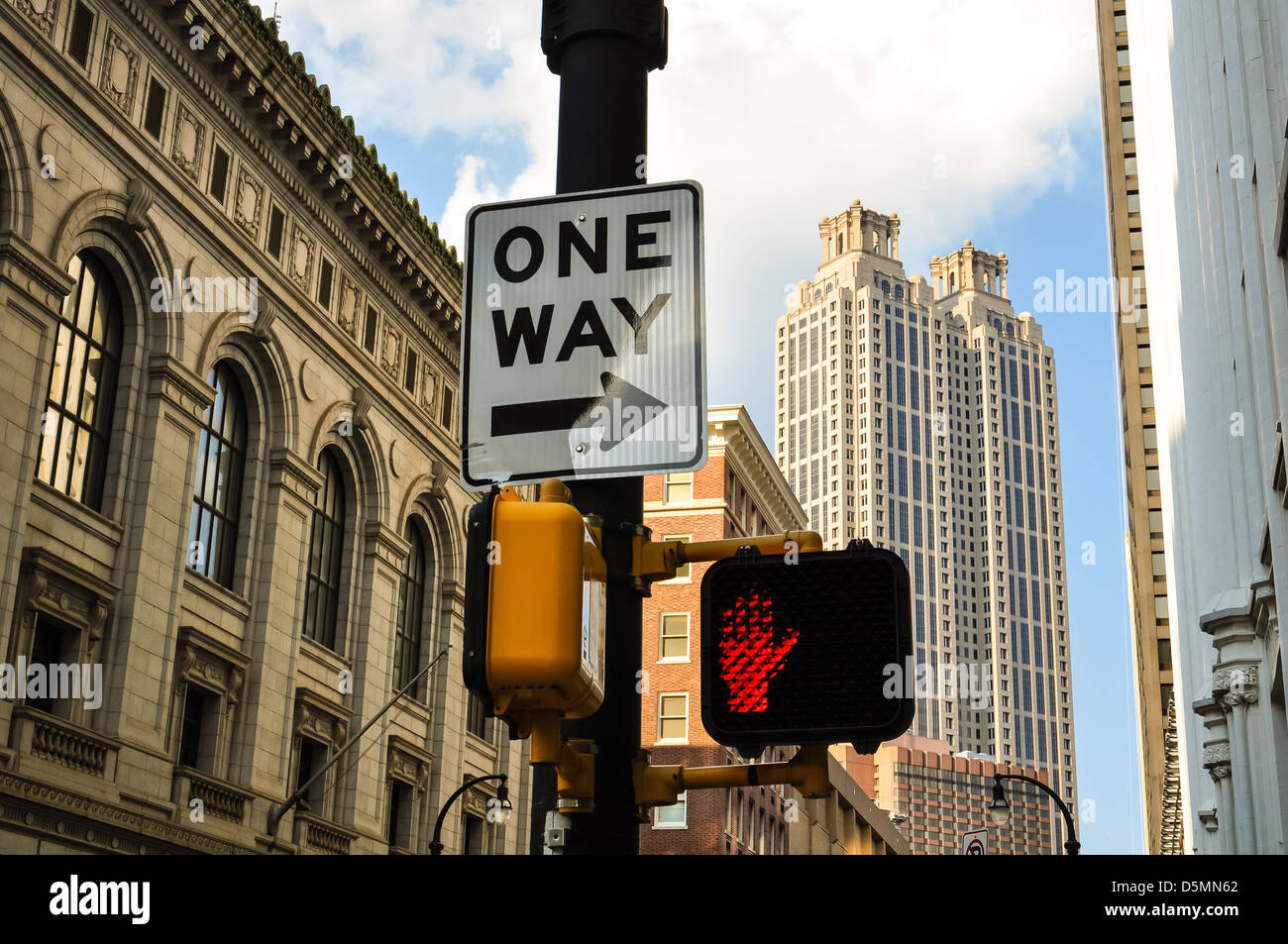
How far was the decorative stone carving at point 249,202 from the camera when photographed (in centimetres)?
3784

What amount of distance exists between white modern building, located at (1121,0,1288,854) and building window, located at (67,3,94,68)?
23059 mm

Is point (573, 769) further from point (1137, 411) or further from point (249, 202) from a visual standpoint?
point (1137, 411)

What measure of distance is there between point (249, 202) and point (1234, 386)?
24.9 m

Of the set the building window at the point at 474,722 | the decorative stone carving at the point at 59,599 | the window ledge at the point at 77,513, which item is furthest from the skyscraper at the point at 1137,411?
the decorative stone carving at the point at 59,599

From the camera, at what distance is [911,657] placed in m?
3.51

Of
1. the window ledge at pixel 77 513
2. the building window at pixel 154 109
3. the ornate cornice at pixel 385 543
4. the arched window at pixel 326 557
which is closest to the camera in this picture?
the window ledge at pixel 77 513

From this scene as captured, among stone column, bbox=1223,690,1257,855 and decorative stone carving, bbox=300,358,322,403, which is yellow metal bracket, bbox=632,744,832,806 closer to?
stone column, bbox=1223,690,1257,855

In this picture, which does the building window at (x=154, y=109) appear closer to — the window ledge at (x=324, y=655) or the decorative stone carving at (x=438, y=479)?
the window ledge at (x=324, y=655)

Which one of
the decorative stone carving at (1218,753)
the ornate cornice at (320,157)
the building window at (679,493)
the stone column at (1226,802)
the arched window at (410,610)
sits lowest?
the stone column at (1226,802)

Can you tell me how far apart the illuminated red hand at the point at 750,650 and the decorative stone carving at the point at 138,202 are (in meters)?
31.8

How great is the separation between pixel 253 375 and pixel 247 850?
12.4m

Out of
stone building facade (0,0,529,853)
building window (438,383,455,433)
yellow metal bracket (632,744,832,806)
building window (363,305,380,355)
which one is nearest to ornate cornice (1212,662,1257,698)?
stone building facade (0,0,529,853)

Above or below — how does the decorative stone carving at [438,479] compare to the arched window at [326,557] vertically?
above
